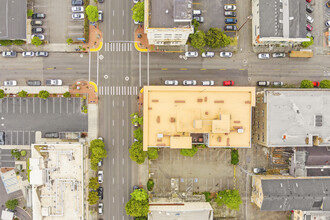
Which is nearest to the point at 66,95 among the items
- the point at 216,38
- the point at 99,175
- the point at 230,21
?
the point at 99,175

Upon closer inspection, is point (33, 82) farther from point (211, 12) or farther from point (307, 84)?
point (307, 84)

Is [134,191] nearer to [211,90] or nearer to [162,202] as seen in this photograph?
[162,202]

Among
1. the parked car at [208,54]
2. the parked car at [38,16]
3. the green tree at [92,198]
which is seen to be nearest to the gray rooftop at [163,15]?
the parked car at [208,54]

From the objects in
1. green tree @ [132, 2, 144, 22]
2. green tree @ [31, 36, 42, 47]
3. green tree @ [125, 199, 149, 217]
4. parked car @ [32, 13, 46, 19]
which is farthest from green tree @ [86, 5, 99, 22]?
green tree @ [125, 199, 149, 217]

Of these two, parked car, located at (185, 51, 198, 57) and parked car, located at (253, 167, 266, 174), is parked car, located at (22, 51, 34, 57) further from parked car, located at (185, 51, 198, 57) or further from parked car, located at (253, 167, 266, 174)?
parked car, located at (253, 167, 266, 174)

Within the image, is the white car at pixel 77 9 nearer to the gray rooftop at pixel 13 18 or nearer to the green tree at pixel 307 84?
the gray rooftop at pixel 13 18
